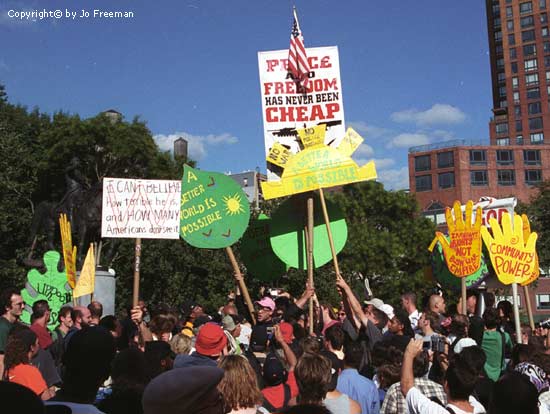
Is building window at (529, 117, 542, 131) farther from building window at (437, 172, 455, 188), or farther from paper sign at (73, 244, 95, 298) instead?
paper sign at (73, 244, 95, 298)

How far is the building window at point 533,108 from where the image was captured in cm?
9550

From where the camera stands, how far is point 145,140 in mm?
30359

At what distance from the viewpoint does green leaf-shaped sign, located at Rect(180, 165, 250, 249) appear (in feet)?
31.8

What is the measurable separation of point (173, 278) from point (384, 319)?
927 inches

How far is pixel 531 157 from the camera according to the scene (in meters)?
81.5

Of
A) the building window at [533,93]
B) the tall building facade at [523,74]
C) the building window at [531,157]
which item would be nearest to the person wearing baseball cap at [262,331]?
the building window at [531,157]

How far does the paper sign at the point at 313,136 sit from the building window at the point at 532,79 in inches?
Answer: 3798

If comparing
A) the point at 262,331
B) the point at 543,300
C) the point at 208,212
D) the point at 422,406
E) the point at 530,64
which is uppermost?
the point at 530,64

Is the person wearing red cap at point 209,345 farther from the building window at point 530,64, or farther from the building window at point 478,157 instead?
the building window at point 530,64

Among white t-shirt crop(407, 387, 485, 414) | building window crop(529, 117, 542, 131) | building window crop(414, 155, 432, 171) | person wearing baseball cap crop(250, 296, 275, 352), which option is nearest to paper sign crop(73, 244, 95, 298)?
person wearing baseball cap crop(250, 296, 275, 352)

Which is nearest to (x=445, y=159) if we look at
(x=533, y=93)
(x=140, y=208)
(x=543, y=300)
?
(x=543, y=300)

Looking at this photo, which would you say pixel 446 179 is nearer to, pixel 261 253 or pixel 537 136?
pixel 537 136

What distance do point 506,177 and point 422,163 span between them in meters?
11.0

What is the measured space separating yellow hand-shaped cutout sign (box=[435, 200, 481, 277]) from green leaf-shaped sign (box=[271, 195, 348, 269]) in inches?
72.1
